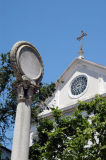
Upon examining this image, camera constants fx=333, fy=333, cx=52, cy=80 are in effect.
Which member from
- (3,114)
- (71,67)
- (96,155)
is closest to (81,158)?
(96,155)

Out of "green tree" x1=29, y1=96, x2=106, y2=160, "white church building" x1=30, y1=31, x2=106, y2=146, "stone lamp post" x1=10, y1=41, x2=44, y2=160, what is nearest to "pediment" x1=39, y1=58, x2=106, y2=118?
"white church building" x1=30, y1=31, x2=106, y2=146

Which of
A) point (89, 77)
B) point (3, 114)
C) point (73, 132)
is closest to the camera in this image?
point (73, 132)

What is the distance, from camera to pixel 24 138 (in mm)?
10992

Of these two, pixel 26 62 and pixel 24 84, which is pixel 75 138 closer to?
pixel 24 84

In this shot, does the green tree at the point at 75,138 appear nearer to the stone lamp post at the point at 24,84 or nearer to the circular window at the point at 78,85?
the stone lamp post at the point at 24,84

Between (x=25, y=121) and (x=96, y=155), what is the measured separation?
318 centimetres

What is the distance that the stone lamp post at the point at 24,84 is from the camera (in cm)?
1089

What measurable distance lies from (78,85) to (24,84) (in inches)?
569

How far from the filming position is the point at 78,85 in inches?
1019

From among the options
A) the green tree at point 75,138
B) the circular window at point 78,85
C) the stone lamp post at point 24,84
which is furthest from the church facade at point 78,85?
the stone lamp post at point 24,84

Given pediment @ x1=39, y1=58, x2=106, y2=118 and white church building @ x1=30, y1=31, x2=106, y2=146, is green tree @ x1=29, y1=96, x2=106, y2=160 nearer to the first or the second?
white church building @ x1=30, y1=31, x2=106, y2=146

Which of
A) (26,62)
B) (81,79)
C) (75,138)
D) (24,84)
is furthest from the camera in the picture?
(81,79)

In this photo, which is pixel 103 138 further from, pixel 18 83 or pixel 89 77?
pixel 89 77

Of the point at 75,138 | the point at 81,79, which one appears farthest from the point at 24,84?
the point at 81,79
